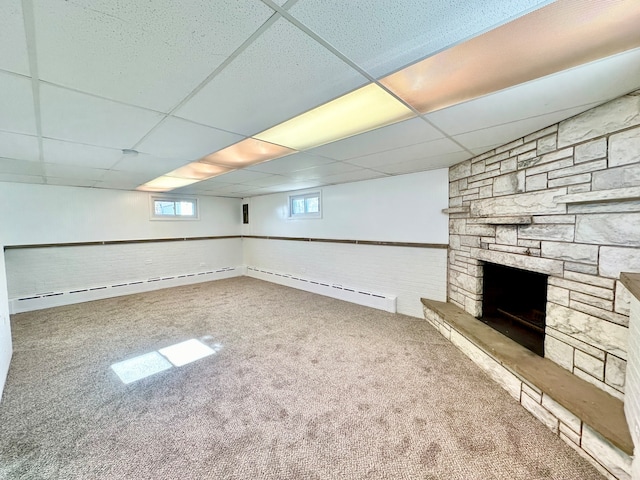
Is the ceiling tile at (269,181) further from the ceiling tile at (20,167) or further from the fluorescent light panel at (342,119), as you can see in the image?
the ceiling tile at (20,167)

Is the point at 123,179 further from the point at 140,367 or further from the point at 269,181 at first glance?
the point at 140,367

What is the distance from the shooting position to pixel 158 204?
17.7ft

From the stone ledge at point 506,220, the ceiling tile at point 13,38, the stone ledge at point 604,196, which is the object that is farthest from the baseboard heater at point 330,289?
the ceiling tile at point 13,38

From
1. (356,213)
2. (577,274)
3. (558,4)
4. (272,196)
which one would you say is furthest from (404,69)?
(272,196)

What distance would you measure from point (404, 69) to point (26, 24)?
149cm

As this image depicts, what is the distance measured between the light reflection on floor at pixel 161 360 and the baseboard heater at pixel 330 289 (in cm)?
226

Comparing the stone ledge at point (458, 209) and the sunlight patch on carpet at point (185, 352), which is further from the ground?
the stone ledge at point (458, 209)

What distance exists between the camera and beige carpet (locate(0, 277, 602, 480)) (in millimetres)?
1448

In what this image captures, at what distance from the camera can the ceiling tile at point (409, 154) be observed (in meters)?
2.40

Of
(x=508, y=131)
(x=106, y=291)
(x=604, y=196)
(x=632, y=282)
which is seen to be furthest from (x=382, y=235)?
(x=106, y=291)

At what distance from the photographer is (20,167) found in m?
2.99

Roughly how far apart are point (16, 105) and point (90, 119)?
1.06ft

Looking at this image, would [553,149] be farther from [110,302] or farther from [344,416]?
[110,302]

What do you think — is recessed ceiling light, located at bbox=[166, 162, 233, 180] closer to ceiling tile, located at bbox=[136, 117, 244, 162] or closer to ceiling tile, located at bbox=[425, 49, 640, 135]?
ceiling tile, located at bbox=[136, 117, 244, 162]
